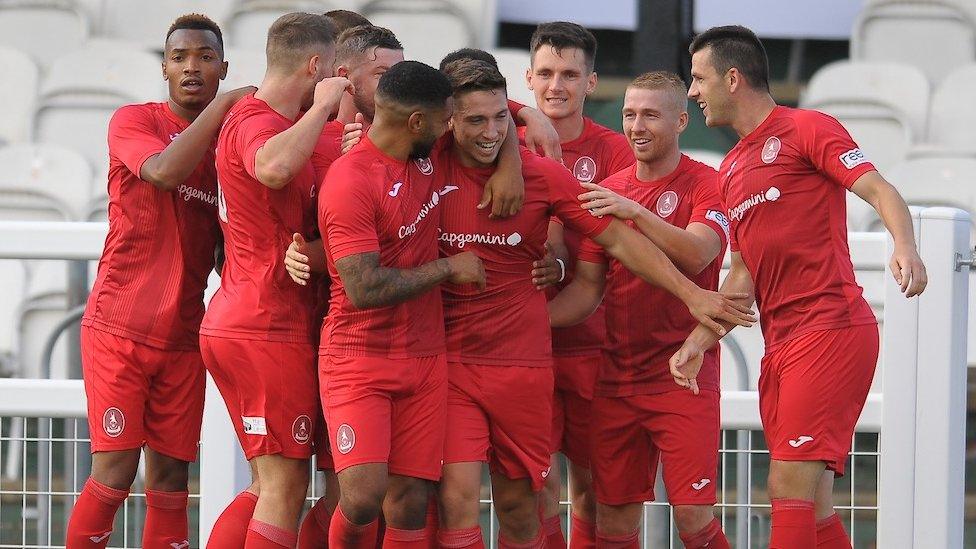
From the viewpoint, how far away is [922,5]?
9.38 metres

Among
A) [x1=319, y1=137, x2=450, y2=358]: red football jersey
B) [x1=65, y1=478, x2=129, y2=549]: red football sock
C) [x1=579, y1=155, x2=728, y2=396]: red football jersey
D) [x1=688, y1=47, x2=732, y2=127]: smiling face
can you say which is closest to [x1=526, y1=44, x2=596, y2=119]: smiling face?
[x1=579, y1=155, x2=728, y2=396]: red football jersey

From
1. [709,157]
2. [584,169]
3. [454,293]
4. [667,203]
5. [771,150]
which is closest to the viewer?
[454,293]

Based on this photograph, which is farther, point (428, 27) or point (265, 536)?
point (428, 27)

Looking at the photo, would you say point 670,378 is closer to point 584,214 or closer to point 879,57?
point 584,214

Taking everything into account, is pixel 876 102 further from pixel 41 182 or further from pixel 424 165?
pixel 424 165

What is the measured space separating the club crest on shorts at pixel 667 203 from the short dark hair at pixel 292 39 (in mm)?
1202

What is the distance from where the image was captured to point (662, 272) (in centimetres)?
430

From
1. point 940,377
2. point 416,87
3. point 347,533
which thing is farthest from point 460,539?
point 940,377

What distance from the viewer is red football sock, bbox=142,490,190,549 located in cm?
453

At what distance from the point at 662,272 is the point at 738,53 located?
745mm

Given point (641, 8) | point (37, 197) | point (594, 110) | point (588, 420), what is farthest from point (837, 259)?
point (37, 197)

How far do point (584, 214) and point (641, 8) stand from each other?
3.44 m

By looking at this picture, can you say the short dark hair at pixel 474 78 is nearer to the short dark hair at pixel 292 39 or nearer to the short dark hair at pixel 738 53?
the short dark hair at pixel 292 39

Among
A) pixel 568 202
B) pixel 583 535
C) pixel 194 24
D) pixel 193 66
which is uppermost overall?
pixel 194 24
